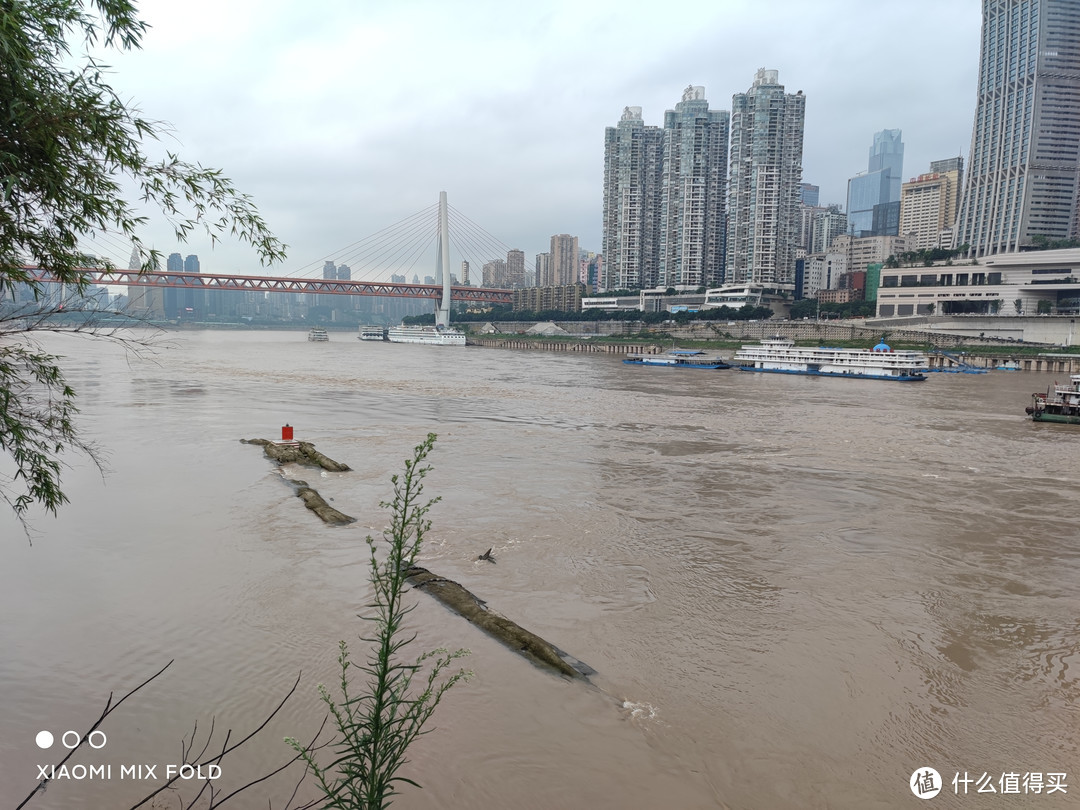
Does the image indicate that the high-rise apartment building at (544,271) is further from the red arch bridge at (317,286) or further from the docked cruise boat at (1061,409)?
the docked cruise boat at (1061,409)

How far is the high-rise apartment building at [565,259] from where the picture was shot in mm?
154250


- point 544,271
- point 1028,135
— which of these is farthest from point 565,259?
point 1028,135

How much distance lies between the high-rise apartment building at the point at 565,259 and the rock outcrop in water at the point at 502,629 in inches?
5853

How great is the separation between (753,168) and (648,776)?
9633 cm

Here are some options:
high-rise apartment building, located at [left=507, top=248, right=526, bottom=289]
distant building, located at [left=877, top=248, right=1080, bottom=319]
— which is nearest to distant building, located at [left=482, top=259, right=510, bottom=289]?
high-rise apartment building, located at [left=507, top=248, right=526, bottom=289]

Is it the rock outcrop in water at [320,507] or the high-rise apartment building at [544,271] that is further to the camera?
the high-rise apartment building at [544,271]

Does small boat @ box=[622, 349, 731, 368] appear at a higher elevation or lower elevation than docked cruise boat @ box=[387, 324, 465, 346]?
lower

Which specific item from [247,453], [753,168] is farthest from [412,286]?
[247,453]

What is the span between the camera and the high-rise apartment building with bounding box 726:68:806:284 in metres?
88.9

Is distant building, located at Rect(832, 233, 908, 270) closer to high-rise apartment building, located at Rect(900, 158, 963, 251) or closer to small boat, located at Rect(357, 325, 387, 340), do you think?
high-rise apartment building, located at Rect(900, 158, 963, 251)

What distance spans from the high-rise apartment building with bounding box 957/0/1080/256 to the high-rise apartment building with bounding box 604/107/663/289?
4347 centimetres

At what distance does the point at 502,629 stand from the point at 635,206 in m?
109

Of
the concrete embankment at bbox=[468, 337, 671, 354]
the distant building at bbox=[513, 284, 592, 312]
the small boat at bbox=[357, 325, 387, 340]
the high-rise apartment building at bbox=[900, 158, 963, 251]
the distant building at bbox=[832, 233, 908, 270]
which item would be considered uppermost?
the high-rise apartment building at bbox=[900, 158, 963, 251]

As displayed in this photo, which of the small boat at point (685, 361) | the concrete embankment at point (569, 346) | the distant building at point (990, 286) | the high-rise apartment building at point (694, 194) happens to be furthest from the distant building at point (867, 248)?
the small boat at point (685, 361)
